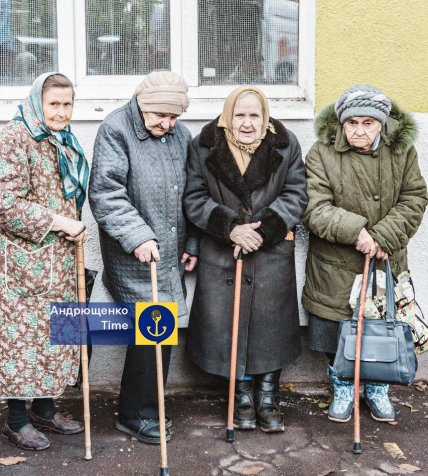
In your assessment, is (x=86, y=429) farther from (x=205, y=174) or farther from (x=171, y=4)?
(x=171, y=4)

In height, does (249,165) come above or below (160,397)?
above

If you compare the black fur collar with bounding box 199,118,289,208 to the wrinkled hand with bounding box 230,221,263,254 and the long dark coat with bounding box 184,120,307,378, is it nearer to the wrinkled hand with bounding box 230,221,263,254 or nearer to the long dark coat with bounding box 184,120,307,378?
the long dark coat with bounding box 184,120,307,378

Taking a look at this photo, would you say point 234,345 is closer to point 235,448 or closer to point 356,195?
point 235,448

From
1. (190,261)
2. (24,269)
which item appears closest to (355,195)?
(190,261)

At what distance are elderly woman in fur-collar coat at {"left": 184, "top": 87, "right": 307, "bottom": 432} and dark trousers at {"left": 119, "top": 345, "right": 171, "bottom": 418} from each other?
376mm

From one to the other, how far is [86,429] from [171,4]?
261cm

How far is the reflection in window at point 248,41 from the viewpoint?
16.7ft

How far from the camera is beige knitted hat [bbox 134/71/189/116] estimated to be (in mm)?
4148

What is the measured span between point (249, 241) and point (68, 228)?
37.7 inches

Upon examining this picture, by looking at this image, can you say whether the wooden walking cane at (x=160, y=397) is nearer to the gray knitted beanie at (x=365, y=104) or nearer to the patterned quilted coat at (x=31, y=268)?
the patterned quilted coat at (x=31, y=268)

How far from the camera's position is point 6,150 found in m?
3.92

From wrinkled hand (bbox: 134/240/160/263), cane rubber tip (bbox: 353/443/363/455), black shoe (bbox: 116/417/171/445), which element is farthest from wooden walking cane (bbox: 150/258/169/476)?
cane rubber tip (bbox: 353/443/363/455)

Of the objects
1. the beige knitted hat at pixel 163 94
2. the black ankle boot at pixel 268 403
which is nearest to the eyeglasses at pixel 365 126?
the beige knitted hat at pixel 163 94

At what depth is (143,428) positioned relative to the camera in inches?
171
